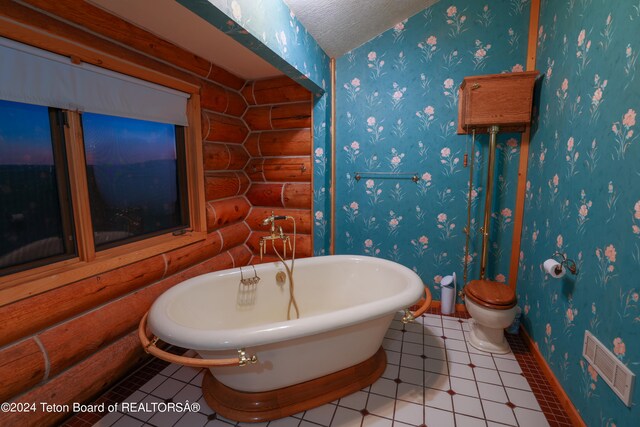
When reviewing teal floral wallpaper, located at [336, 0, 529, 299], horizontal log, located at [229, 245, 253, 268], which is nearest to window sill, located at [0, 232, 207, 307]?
horizontal log, located at [229, 245, 253, 268]

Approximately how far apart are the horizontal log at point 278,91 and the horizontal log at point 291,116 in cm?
6

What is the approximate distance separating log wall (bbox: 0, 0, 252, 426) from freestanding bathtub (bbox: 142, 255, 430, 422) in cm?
37

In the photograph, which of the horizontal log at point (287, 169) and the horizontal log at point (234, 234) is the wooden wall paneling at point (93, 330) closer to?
the horizontal log at point (234, 234)

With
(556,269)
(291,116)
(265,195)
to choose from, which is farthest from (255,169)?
(556,269)

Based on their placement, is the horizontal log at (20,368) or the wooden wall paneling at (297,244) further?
the wooden wall paneling at (297,244)

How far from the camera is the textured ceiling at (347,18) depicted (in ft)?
6.69

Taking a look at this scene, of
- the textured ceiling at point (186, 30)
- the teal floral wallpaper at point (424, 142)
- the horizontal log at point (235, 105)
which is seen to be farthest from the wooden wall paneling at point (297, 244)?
the textured ceiling at point (186, 30)

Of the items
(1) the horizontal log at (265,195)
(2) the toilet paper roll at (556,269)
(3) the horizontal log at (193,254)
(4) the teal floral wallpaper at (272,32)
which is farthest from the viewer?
(1) the horizontal log at (265,195)

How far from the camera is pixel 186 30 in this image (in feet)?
6.08

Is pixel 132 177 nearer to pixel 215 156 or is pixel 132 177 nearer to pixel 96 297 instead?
pixel 215 156

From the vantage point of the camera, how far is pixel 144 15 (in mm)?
1665

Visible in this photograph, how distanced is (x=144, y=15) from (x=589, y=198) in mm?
2622

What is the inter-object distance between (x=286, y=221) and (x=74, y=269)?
5.59ft

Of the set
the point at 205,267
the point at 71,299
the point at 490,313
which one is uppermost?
the point at 71,299
